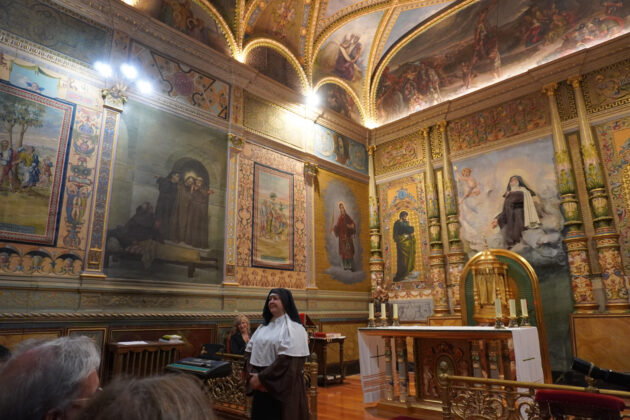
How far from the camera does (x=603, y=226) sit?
31.3ft

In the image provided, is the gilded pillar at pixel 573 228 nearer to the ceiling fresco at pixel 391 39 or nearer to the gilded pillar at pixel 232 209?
the ceiling fresco at pixel 391 39

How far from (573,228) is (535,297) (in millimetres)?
1871

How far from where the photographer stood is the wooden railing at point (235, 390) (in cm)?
585

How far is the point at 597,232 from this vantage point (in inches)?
379

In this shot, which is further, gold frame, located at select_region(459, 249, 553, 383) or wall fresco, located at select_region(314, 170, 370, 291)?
wall fresco, located at select_region(314, 170, 370, 291)

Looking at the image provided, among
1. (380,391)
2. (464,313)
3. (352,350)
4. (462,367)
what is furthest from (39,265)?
(464,313)

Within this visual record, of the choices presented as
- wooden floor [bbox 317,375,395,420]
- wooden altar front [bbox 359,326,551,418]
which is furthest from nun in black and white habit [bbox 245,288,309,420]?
wooden altar front [bbox 359,326,551,418]

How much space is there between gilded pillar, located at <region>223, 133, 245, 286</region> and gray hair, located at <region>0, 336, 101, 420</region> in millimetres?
7771

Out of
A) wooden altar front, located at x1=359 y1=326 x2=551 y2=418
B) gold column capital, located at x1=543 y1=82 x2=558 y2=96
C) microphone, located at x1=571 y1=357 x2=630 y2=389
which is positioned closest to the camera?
microphone, located at x1=571 y1=357 x2=630 y2=389

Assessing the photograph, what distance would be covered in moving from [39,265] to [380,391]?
6.03 meters

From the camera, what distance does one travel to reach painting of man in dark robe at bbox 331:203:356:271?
1243 centimetres

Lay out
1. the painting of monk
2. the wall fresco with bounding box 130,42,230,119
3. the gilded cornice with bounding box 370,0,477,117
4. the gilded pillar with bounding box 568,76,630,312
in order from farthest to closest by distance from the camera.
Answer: the gilded cornice with bounding box 370,0,477,117 → the gilded pillar with bounding box 568,76,630,312 → the wall fresco with bounding box 130,42,230,119 → the painting of monk

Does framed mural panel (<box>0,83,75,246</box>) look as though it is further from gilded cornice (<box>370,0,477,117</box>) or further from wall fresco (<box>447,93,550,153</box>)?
wall fresco (<box>447,93,550,153</box>)

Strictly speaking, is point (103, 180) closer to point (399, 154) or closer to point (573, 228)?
point (399, 154)
